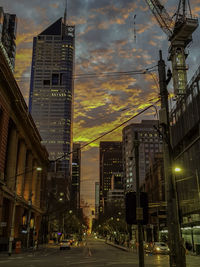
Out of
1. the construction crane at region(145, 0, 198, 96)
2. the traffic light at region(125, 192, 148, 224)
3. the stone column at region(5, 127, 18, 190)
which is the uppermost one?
the construction crane at region(145, 0, 198, 96)

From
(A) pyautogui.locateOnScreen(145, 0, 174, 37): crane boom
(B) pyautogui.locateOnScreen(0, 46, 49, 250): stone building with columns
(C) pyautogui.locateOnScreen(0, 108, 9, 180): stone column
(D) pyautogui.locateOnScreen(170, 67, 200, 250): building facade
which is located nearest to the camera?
(B) pyautogui.locateOnScreen(0, 46, 49, 250): stone building with columns

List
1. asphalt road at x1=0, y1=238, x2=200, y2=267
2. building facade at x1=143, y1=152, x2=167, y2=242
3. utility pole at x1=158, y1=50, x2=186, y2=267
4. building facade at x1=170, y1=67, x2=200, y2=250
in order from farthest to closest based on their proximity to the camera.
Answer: building facade at x1=143, y1=152, x2=167, y2=242 → building facade at x1=170, y1=67, x2=200, y2=250 → asphalt road at x1=0, y1=238, x2=200, y2=267 → utility pole at x1=158, y1=50, x2=186, y2=267

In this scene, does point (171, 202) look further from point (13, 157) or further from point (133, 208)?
point (13, 157)

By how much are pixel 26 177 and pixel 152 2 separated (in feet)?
217

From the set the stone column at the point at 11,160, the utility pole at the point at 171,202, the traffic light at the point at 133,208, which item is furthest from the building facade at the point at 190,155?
the utility pole at the point at 171,202

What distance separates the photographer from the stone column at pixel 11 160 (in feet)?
160

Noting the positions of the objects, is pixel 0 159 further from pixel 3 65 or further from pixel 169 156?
pixel 169 156

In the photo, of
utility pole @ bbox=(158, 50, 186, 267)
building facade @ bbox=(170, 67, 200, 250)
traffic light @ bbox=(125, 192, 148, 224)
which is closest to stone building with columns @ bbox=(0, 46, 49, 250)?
traffic light @ bbox=(125, 192, 148, 224)

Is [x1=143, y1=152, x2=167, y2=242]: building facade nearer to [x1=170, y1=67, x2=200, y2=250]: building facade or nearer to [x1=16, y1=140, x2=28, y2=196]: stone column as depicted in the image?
[x1=170, y1=67, x2=200, y2=250]: building facade

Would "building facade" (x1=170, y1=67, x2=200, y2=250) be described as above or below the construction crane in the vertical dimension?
below

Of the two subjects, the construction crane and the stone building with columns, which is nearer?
the stone building with columns

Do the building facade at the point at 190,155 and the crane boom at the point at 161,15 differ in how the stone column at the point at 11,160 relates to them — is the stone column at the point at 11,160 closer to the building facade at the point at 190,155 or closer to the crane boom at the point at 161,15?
the building facade at the point at 190,155

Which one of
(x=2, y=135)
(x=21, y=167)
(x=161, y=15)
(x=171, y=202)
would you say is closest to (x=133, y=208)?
(x=171, y=202)

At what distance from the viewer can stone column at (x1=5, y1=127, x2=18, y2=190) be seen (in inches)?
1918
